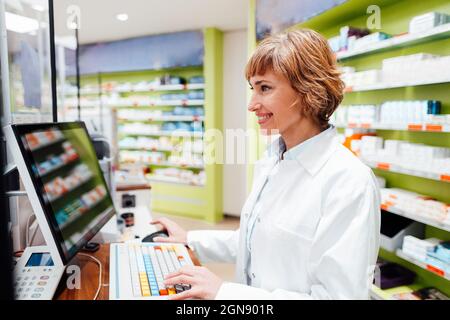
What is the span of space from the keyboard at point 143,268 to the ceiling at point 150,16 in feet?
11.3

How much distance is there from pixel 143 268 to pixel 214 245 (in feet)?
1.26

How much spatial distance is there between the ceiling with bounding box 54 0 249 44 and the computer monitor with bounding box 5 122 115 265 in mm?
3151

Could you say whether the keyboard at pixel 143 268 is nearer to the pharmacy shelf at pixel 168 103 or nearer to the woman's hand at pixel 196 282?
the woman's hand at pixel 196 282

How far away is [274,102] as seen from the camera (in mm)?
1102

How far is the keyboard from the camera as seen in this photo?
96cm

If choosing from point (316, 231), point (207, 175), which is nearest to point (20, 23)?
point (316, 231)

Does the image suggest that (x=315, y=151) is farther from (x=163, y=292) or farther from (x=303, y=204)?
(x=163, y=292)

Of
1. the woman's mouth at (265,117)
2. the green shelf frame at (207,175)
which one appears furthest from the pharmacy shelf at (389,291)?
the green shelf frame at (207,175)

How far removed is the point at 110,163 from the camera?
2.26 m

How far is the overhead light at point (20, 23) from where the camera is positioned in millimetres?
1624

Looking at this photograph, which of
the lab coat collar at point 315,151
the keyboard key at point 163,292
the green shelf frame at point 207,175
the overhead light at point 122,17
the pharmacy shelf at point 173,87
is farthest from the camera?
the pharmacy shelf at point 173,87

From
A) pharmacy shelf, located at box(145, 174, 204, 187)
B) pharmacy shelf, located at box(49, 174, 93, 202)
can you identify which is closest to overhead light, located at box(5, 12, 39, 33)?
pharmacy shelf, located at box(49, 174, 93, 202)
